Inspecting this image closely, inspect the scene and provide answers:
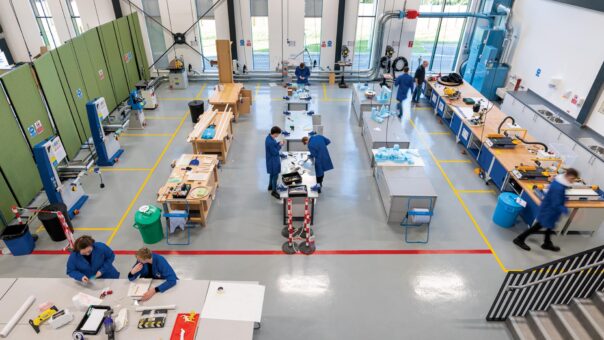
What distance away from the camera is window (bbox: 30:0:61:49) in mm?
14531

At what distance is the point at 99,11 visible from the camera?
14.0 meters

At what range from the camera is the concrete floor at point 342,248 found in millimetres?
5723

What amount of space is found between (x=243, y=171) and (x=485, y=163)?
631cm

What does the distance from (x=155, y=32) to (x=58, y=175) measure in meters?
9.38

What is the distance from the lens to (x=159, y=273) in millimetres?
4902

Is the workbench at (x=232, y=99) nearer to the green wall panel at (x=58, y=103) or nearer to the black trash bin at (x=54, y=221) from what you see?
the green wall panel at (x=58, y=103)

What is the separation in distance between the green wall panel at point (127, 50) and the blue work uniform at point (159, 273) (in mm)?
10690

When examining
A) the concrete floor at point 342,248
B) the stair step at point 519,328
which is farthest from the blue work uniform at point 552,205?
the stair step at point 519,328

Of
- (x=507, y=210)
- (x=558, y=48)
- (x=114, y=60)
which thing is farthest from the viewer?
(x=114, y=60)

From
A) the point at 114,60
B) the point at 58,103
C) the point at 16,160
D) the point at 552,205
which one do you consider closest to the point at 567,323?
the point at 552,205

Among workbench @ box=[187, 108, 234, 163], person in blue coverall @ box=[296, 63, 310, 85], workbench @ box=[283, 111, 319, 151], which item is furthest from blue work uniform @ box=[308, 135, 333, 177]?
person in blue coverall @ box=[296, 63, 310, 85]

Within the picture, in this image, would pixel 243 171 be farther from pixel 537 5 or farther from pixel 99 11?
pixel 537 5

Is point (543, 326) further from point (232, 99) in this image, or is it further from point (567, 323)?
point (232, 99)

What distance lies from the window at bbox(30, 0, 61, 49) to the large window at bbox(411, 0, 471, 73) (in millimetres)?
15251
